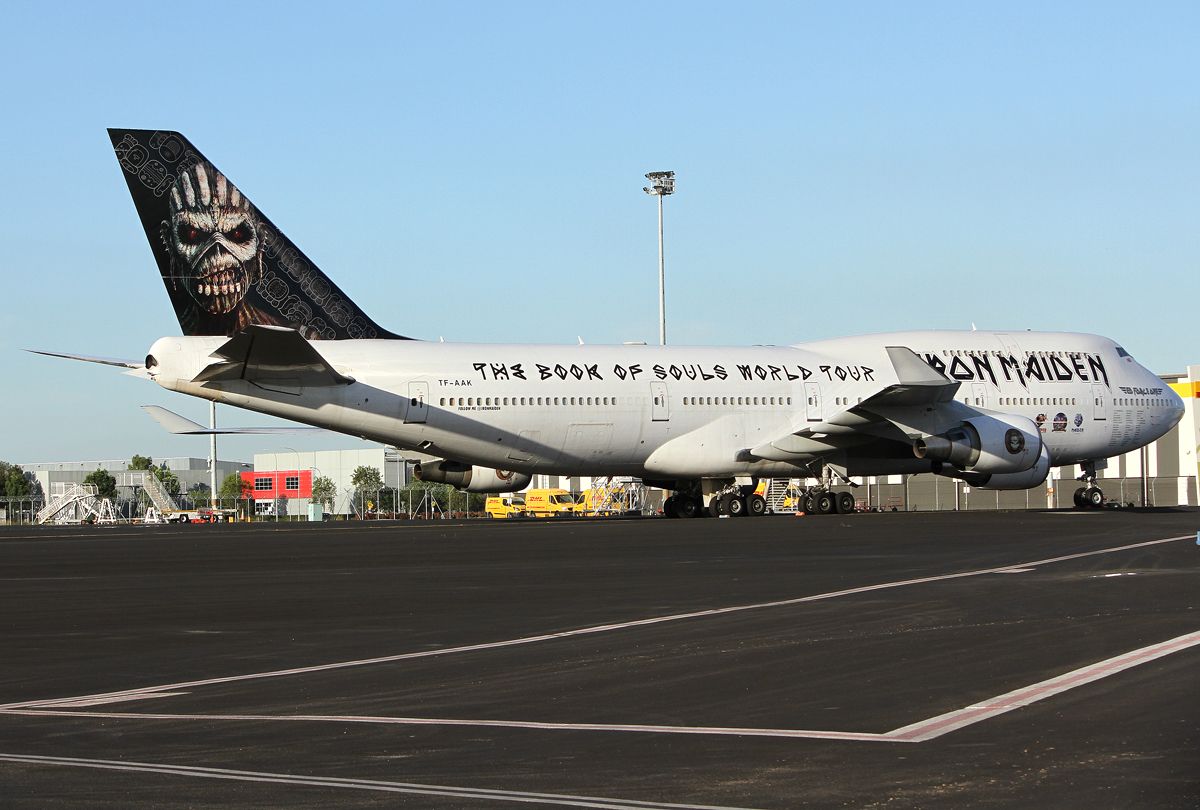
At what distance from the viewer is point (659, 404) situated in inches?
1598

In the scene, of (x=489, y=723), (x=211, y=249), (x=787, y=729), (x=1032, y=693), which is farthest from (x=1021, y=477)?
(x=489, y=723)

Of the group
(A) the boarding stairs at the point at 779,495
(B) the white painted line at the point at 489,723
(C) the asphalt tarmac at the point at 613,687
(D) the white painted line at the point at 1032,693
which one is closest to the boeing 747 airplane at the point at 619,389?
(A) the boarding stairs at the point at 779,495

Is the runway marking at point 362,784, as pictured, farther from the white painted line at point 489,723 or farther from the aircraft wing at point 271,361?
the aircraft wing at point 271,361

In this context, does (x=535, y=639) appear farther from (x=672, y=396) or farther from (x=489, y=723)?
(x=672, y=396)

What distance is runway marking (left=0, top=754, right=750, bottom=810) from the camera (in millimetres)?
6203

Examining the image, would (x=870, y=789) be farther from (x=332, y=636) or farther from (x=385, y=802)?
(x=332, y=636)

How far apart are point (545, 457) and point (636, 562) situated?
1772 cm

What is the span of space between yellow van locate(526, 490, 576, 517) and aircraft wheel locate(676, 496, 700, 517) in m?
32.7

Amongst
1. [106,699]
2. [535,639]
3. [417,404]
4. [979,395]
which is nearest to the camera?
[106,699]

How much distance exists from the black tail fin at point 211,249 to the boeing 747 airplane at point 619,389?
45 millimetres

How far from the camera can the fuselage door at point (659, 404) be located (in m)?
40.5

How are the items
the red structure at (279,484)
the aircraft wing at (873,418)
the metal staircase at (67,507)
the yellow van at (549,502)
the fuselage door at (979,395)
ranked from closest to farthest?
the aircraft wing at (873,418), the fuselage door at (979,395), the metal staircase at (67,507), the yellow van at (549,502), the red structure at (279,484)

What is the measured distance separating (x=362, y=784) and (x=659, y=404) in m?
34.1

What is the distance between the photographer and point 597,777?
676 cm
